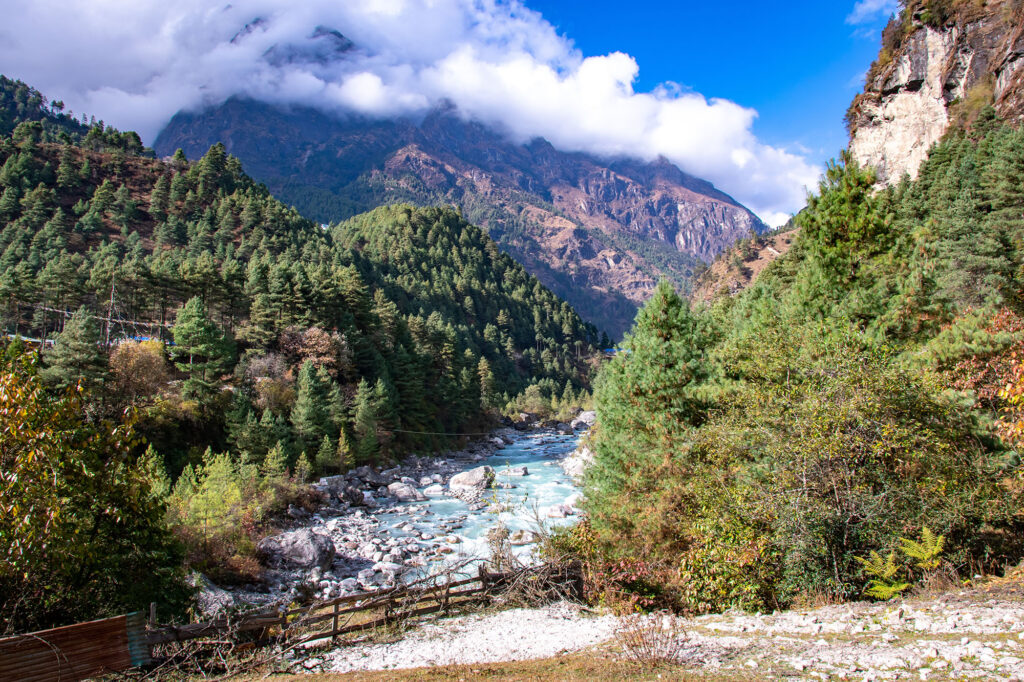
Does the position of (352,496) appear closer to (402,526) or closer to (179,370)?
(402,526)

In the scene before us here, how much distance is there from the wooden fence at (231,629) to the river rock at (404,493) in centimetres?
2616

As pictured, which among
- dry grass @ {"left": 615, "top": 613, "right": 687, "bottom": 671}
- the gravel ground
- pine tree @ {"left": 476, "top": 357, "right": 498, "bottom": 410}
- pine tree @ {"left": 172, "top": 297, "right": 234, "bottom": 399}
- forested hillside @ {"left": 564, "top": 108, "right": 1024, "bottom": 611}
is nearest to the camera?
dry grass @ {"left": 615, "top": 613, "right": 687, "bottom": 671}

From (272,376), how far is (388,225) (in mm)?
137667

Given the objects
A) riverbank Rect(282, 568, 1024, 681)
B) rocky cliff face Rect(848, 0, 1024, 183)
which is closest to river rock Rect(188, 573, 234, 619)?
riverbank Rect(282, 568, 1024, 681)

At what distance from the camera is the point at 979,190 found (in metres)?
37.5

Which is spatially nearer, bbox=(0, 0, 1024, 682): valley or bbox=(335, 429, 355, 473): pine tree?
bbox=(0, 0, 1024, 682): valley

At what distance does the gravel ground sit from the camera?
40.8ft

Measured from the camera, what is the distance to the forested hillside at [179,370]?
31.5 feet

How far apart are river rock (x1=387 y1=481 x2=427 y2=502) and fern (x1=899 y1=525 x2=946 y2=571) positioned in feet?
127

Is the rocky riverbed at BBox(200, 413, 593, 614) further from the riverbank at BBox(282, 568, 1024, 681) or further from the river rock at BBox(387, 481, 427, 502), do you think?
the riverbank at BBox(282, 568, 1024, 681)

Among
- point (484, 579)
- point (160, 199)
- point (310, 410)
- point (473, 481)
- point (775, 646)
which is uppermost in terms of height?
point (160, 199)

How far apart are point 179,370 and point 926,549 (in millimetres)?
51996

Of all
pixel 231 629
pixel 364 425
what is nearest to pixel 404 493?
pixel 364 425

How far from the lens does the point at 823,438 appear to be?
480 inches
